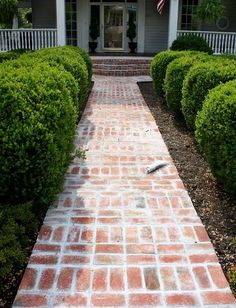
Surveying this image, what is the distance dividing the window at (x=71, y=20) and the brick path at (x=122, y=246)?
1446 centimetres

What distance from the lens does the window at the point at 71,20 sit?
723 inches

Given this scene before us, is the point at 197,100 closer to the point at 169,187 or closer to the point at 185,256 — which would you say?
the point at 169,187

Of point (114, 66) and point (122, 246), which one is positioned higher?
point (114, 66)

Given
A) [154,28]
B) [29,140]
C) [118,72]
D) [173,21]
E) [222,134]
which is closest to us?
[29,140]

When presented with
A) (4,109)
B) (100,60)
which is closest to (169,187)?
(4,109)

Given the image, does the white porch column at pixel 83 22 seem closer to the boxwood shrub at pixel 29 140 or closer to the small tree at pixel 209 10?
the small tree at pixel 209 10

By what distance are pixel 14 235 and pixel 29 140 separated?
2.68 feet

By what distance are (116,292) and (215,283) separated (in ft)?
2.38

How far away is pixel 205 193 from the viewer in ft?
14.2

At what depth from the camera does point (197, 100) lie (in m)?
5.89

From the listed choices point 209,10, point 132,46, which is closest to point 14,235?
point 209,10

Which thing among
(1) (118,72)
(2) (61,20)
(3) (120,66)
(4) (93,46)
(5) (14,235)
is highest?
(2) (61,20)

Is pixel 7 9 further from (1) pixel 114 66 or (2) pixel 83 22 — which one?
Result: (1) pixel 114 66

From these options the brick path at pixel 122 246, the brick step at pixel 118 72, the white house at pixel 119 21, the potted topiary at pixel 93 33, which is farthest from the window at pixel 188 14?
the brick path at pixel 122 246
